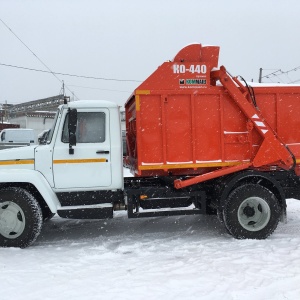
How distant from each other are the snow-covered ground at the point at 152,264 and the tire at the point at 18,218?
18 centimetres

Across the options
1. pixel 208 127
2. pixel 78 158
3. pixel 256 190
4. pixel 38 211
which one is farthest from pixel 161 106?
pixel 38 211

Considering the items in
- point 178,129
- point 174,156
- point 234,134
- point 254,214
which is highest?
point 178,129

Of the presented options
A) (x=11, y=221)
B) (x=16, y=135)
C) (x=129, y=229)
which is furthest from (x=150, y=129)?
(x=16, y=135)

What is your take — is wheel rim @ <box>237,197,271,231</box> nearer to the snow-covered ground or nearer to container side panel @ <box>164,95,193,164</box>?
the snow-covered ground

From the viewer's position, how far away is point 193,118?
19.7 ft

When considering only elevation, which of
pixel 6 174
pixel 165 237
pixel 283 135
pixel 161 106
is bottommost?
pixel 165 237

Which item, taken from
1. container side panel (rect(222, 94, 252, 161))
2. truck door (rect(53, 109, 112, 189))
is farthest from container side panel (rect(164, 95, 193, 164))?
truck door (rect(53, 109, 112, 189))

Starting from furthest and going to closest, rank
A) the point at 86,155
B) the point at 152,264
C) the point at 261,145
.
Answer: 1. the point at 261,145
2. the point at 86,155
3. the point at 152,264

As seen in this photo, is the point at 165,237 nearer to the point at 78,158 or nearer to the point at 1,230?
the point at 78,158

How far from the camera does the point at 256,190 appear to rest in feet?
20.2

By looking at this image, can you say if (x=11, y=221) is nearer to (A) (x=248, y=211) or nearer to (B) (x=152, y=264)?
(B) (x=152, y=264)

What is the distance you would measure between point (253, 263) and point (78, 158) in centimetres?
297

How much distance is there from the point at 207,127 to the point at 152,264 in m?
2.35

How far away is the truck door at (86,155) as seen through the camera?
588 cm
